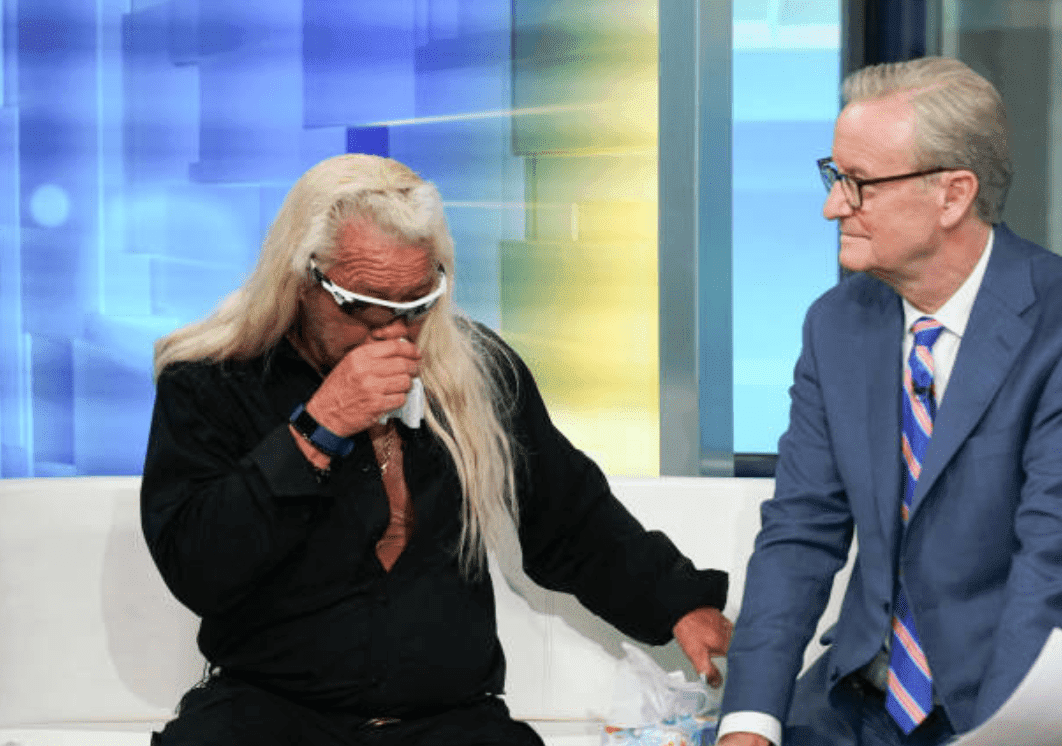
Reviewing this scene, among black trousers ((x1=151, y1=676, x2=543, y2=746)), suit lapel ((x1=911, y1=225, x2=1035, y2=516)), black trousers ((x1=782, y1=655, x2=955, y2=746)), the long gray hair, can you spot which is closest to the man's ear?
suit lapel ((x1=911, y1=225, x2=1035, y2=516))

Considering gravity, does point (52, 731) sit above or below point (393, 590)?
below

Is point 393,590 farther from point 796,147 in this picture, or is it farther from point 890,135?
point 796,147

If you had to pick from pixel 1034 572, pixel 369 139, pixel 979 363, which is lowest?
pixel 1034 572

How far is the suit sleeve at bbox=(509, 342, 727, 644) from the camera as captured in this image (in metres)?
3.25

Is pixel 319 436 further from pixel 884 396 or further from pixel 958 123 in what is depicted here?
pixel 958 123

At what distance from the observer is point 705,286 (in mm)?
4941

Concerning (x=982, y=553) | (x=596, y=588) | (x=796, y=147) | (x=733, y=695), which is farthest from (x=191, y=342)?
(x=796, y=147)

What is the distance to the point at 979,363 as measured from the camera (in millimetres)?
2574

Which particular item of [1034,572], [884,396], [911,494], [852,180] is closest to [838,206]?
[852,180]

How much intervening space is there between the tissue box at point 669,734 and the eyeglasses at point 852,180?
36.4 inches

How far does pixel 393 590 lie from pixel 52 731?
0.96 metres

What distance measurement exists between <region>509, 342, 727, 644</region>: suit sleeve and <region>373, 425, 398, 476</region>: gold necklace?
265 millimetres

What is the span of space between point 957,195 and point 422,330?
3.06ft

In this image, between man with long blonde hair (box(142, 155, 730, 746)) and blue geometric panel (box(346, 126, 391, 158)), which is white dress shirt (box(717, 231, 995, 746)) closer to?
man with long blonde hair (box(142, 155, 730, 746))
